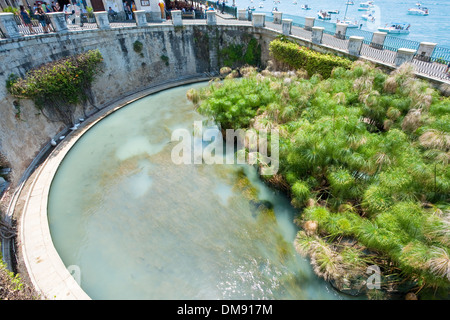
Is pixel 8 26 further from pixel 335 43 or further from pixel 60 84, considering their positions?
pixel 335 43

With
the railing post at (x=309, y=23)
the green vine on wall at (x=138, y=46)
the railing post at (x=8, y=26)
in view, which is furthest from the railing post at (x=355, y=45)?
the railing post at (x=8, y=26)

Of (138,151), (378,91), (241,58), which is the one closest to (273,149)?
(378,91)

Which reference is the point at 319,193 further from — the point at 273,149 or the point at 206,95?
the point at 206,95

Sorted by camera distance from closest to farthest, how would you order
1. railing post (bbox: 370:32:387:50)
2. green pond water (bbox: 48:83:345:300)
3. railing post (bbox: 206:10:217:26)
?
1. green pond water (bbox: 48:83:345:300)
2. railing post (bbox: 370:32:387:50)
3. railing post (bbox: 206:10:217:26)

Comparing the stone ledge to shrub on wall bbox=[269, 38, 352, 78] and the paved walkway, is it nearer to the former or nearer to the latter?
the paved walkway

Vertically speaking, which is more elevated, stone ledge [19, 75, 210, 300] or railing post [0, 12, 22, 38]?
railing post [0, 12, 22, 38]

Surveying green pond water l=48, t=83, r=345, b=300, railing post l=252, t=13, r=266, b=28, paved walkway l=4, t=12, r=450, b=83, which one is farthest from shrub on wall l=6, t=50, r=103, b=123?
railing post l=252, t=13, r=266, b=28

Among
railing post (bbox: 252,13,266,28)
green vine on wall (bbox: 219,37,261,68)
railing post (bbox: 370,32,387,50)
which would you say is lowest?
green vine on wall (bbox: 219,37,261,68)

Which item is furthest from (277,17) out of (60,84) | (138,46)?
(60,84)
